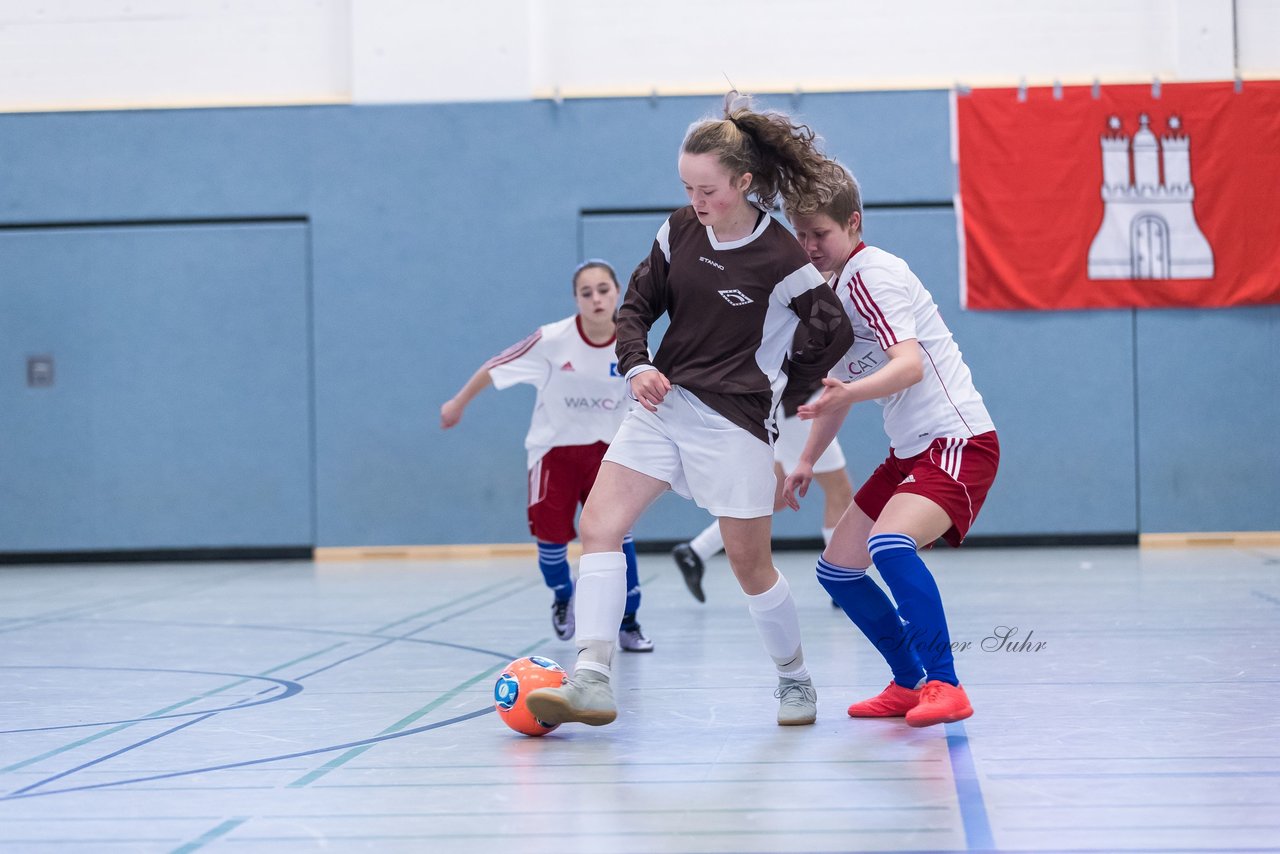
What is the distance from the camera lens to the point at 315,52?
11234mm

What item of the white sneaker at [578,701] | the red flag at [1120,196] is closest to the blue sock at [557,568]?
the white sneaker at [578,701]

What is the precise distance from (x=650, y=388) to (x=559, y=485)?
7.53ft

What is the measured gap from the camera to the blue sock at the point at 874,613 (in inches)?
151

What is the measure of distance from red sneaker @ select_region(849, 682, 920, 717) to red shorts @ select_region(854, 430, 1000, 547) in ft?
1.61

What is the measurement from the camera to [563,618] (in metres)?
5.62

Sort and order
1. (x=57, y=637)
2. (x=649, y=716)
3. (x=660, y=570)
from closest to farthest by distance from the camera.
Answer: (x=649, y=716)
(x=57, y=637)
(x=660, y=570)

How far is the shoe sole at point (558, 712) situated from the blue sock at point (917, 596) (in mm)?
846

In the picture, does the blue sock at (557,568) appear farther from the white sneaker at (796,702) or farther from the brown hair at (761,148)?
the brown hair at (761,148)

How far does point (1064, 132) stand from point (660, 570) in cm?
491

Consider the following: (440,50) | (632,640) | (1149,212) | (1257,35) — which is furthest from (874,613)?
(1257,35)

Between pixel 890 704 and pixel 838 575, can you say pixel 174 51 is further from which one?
pixel 890 704

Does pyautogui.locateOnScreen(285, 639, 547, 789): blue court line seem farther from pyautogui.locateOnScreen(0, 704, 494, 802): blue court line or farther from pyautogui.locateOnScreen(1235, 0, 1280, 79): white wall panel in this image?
pyautogui.locateOnScreen(1235, 0, 1280, 79): white wall panel

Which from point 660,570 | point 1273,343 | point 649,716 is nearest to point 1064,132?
point 1273,343

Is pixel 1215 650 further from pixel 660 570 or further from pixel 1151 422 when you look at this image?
pixel 1151 422
